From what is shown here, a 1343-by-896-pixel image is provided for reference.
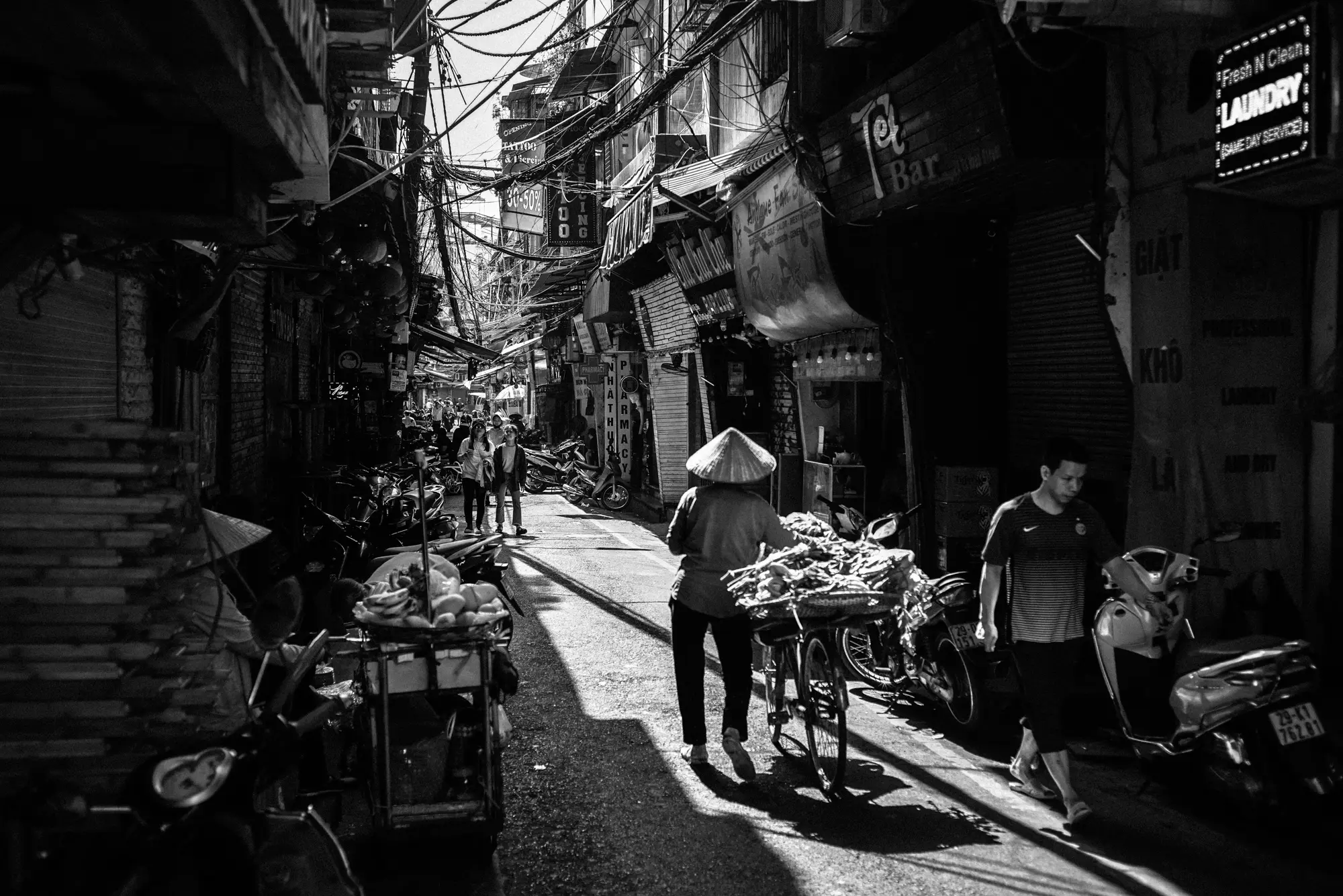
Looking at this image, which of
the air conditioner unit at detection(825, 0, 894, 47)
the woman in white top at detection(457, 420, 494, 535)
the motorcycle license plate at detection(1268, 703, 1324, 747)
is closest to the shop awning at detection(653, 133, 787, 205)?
the air conditioner unit at detection(825, 0, 894, 47)

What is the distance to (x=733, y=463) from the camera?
7.24 m

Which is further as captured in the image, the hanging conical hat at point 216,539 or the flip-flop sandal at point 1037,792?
the flip-flop sandal at point 1037,792

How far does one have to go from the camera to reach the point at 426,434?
3900cm

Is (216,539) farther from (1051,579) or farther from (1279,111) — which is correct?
(1279,111)

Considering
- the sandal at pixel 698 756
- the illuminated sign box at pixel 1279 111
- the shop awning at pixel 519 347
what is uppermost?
the shop awning at pixel 519 347

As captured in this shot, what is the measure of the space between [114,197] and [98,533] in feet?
5.52

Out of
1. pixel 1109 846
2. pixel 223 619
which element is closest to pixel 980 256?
pixel 1109 846

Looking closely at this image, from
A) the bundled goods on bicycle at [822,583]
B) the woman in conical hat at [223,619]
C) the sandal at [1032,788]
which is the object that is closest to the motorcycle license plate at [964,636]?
the bundled goods on bicycle at [822,583]

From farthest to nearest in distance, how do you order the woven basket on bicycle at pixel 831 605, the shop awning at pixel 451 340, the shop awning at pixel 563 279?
the shop awning at pixel 451 340
the shop awning at pixel 563 279
the woven basket on bicycle at pixel 831 605

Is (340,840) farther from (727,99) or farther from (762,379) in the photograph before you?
(727,99)

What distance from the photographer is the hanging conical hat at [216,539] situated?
4.22m

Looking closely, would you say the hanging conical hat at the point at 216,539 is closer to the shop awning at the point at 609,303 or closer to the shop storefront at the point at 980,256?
the shop storefront at the point at 980,256

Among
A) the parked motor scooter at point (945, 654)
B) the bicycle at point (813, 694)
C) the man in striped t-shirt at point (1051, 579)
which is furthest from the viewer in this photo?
the parked motor scooter at point (945, 654)

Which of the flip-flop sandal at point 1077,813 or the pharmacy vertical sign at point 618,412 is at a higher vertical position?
the pharmacy vertical sign at point 618,412
